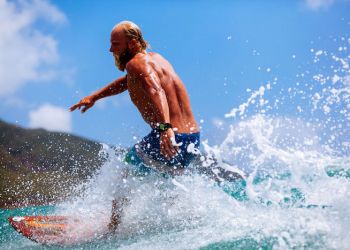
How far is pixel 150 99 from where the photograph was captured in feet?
13.3

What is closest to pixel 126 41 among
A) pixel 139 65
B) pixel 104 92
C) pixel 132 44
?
pixel 132 44

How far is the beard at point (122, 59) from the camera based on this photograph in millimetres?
4492

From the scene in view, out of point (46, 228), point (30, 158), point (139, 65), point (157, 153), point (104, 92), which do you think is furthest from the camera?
point (30, 158)

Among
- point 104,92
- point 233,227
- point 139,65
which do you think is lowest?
point 233,227

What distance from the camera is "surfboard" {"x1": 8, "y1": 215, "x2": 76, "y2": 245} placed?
16.1ft

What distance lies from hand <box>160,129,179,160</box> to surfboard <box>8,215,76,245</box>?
5.66 feet

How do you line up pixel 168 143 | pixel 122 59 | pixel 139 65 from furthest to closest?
pixel 122 59
pixel 139 65
pixel 168 143

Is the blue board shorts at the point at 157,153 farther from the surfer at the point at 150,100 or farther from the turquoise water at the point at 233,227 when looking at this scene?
the turquoise water at the point at 233,227

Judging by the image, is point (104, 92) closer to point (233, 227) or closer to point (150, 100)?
point (150, 100)

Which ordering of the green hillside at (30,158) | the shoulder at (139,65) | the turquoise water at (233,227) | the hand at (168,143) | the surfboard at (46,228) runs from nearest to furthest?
the turquoise water at (233,227), the hand at (168,143), the shoulder at (139,65), the surfboard at (46,228), the green hillside at (30,158)

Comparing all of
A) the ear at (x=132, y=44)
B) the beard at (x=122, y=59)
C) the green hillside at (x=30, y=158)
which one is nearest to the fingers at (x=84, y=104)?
the beard at (x=122, y=59)

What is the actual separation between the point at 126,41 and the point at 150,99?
0.79 m

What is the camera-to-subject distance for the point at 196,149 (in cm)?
451

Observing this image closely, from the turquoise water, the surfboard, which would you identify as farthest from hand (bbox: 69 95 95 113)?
the surfboard
